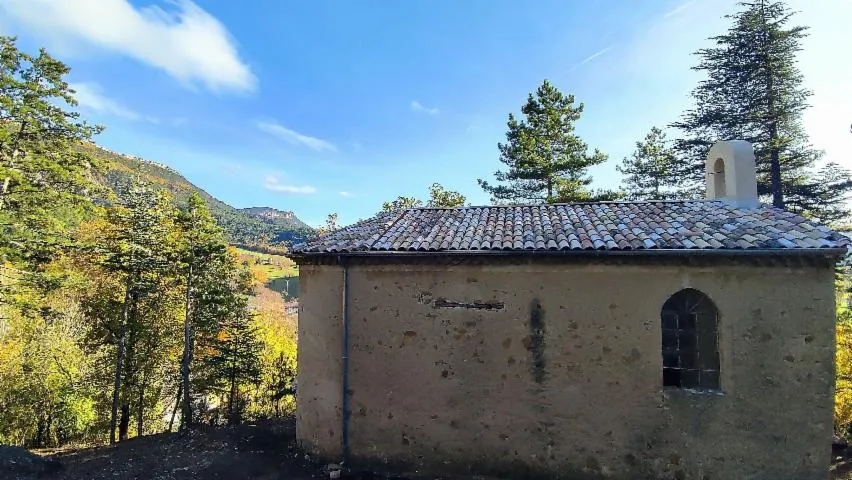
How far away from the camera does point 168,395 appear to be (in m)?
21.8

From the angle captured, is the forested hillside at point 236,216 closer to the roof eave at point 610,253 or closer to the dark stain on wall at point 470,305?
the roof eave at point 610,253

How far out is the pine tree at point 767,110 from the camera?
1842cm

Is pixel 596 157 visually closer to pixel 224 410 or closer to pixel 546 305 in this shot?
pixel 546 305

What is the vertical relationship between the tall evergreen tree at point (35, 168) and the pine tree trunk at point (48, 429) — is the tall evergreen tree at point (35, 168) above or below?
above

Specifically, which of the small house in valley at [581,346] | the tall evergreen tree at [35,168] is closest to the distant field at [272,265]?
the tall evergreen tree at [35,168]

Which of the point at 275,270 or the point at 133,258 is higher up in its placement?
the point at 133,258

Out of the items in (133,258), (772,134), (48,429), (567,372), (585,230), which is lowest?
(48,429)

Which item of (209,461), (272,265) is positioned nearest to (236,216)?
(272,265)

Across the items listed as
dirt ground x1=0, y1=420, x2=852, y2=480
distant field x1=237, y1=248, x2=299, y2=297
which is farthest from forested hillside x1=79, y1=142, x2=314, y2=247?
dirt ground x1=0, y1=420, x2=852, y2=480

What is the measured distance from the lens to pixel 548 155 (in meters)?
23.2

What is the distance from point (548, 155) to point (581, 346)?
17381mm

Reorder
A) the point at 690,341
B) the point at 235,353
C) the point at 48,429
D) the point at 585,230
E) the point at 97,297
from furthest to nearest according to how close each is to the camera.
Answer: the point at 48,429, the point at 235,353, the point at 97,297, the point at 585,230, the point at 690,341

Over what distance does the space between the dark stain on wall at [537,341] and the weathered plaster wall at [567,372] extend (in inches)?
1.1

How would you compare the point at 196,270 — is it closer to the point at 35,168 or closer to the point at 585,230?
the point at 35,168
